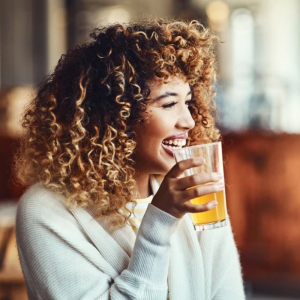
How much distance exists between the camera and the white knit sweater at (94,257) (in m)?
1.21

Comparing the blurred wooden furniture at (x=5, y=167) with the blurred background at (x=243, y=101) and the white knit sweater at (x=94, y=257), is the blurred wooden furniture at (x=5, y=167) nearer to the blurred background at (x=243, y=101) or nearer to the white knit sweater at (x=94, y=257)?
the blurred background at (x=243, y=101)

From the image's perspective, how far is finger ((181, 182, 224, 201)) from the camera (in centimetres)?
114

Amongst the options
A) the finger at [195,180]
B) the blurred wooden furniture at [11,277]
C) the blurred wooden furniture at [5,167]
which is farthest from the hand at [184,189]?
the blurred wooden furniture at [5,167]

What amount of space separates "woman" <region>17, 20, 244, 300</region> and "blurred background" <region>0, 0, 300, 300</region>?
37.2 inches

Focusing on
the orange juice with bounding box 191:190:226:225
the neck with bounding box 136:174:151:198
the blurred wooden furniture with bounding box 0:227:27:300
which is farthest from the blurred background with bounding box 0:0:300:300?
the orange juice with bounding box 191:190:226:225

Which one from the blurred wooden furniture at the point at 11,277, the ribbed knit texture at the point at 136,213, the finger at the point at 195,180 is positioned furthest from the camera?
the blurred wooden furniture at the point at 11,277

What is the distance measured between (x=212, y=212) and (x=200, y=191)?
0.34 ft

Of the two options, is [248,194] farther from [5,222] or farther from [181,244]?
[181,244]

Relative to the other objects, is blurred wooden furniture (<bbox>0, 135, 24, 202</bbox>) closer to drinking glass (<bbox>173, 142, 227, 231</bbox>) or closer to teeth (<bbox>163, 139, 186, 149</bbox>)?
teeth (<bbox>163, 139, 186, 149</bbox>)

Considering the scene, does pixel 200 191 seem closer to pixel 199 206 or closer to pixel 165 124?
pixel 199 206

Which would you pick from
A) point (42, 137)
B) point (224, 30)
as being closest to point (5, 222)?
point (42, 137)

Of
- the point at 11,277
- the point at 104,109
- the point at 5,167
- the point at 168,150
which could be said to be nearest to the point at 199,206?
the point at 168,150

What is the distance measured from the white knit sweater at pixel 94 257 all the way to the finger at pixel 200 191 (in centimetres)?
7

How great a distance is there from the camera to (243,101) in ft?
17.8
